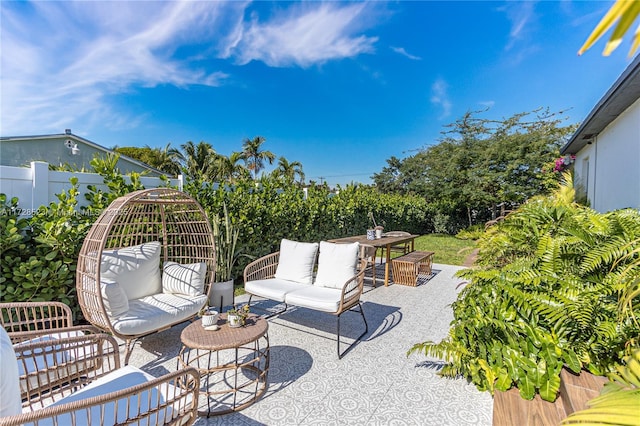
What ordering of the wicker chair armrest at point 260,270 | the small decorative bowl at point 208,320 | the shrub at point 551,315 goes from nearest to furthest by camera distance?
the shrub at point 551,315 → the small decorative bowl at point 208,320 → the wicker chair armrest at point 260,270

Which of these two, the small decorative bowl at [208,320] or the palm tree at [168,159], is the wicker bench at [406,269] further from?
the palm tree at [168,159]

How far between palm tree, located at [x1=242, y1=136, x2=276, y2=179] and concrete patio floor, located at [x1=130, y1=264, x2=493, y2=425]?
22218mm

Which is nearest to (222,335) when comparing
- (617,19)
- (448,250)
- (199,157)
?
(617,19)

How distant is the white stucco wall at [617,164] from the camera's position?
14.2ft

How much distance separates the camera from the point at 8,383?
4.34ft

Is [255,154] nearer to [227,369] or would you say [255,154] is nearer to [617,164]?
[617,164]

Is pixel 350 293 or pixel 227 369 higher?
pixel 350 293

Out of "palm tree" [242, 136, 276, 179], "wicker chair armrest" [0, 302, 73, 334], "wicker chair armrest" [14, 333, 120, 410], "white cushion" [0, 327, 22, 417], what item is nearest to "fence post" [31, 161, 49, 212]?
"wicker chair armrest" [0, 302, 73, 334]

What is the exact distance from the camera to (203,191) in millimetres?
5176

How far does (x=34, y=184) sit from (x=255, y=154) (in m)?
22.5

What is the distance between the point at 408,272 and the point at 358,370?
3252 millimetres

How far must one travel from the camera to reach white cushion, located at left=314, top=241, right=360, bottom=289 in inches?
154

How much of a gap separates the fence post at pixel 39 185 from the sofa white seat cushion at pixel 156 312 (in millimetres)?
1553

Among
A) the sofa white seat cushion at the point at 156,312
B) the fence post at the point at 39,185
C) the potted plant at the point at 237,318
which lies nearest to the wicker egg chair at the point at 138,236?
the sofa white seat cushion at the point at 156,312
